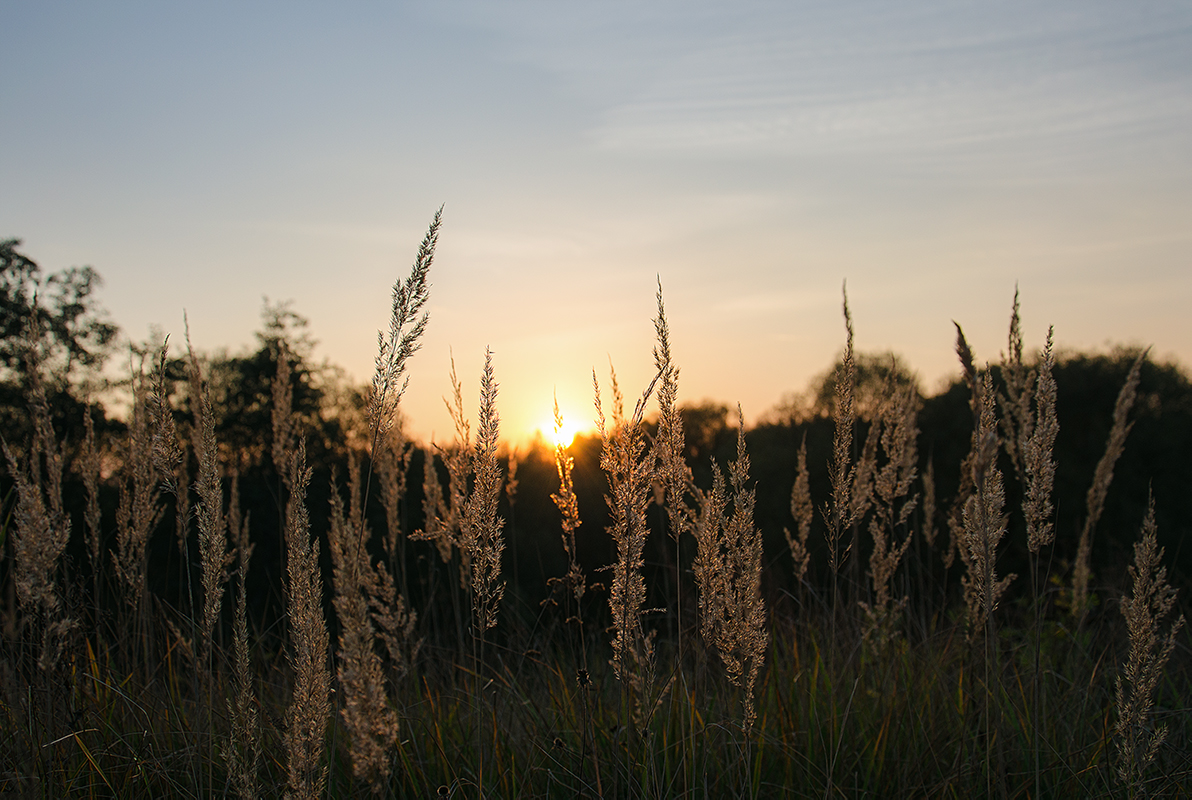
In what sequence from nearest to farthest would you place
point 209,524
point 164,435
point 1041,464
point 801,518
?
point 209,524 < point 164,435 < point 1041,464 < point 801,518

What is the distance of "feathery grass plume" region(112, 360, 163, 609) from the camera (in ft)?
10.2

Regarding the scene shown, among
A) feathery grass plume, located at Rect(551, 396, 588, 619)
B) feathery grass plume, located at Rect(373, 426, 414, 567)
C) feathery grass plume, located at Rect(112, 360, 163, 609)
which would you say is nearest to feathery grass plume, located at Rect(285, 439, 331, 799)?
feathery grass plume, located at Rect(551, 396, 588, 619)

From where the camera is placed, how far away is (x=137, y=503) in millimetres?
3105

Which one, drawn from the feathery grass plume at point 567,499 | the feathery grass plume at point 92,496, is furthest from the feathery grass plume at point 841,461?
the feathery grass plume at point 92,496

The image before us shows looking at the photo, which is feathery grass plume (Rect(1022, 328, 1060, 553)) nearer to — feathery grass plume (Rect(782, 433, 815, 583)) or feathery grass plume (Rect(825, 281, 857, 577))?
feathery grass plume (Rect(825, 281, 857, 577))

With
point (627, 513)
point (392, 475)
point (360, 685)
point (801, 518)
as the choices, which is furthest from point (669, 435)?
point (392, 475)

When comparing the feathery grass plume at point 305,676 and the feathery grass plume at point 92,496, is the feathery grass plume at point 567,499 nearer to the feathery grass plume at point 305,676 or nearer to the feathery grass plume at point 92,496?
the feathery grass plume at point 305,676

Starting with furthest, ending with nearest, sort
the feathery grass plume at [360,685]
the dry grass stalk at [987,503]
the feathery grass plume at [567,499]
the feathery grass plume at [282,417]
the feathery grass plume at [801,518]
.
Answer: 1. the feathery grass plume at [282,417]
2. the feathery grass plume at [801,518]
3. the feathery grass plume at [567,499]
4. the feathery grass plume at [360,685]
5. the dry grass stalk at [987,503]

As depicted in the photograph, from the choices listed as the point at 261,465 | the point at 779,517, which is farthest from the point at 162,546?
the point at 779,517

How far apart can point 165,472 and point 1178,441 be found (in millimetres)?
17692

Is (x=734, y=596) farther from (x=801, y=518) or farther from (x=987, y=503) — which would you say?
(x=801, y=518)

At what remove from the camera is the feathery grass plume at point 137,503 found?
3.11 meters

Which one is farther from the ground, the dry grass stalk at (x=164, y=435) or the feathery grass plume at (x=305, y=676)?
the dry grass stalk at (x=164, y=435)

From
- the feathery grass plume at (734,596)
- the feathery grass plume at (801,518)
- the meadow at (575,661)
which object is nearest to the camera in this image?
the meadow at (575,661)
